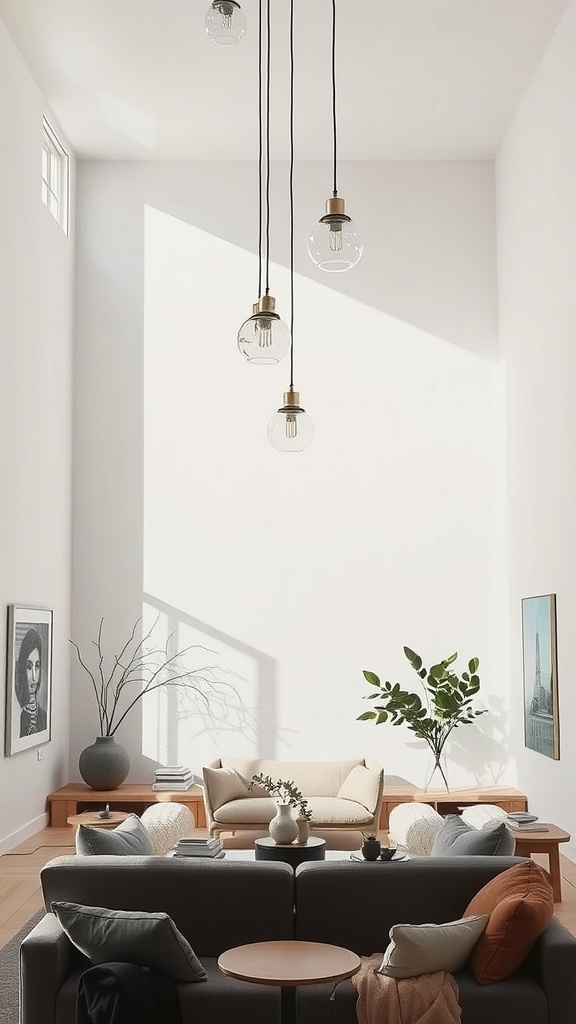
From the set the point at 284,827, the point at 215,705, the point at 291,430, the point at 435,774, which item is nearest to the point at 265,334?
the point at 291,430

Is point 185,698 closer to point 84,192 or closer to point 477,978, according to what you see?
point 84,192

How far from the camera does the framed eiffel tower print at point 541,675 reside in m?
7.55

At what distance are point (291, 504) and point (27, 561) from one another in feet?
8.01

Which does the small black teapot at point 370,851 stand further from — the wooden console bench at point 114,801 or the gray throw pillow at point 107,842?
the wooden console bench at point 114,801

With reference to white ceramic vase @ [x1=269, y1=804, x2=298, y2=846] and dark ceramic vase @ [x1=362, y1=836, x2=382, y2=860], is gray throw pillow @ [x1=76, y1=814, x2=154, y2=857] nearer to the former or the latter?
dark ceramic vase @ [x1=362, y1=836, x2=382, y2=860]

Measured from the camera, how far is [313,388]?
948cm

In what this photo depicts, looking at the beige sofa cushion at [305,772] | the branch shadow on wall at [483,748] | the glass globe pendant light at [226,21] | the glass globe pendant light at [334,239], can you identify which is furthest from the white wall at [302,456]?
the glass globe pendant light at [226,21]

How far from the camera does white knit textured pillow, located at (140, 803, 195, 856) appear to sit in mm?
5895

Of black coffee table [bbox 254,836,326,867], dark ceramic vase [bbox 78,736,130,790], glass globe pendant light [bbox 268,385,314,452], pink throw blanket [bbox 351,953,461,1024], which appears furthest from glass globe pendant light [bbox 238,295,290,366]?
dark ceramic vase [bbox 78,736,130,790]

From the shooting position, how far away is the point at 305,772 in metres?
8.12

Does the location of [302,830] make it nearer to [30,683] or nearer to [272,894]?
[272,894]

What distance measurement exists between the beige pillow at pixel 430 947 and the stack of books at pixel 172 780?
508 cm

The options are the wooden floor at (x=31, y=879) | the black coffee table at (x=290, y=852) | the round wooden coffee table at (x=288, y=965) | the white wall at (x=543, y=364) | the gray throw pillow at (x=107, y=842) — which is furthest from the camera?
the white wall at (x=543, y=364)

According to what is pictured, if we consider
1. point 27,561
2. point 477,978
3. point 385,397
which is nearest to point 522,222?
point 385,397
